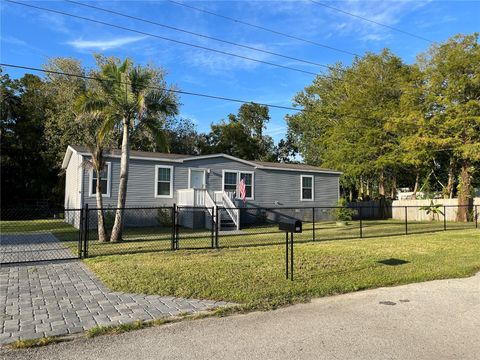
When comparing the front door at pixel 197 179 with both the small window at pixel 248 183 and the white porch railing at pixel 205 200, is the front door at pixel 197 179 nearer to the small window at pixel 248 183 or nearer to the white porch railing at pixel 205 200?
the white porch railing at pixel 205 200

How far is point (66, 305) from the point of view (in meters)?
5.55

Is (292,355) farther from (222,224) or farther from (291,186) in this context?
(291,186)

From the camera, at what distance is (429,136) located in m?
23.9

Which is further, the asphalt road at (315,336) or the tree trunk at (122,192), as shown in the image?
the tree trunk at (122,192)

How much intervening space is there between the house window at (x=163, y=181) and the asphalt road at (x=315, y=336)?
1445 centimetres

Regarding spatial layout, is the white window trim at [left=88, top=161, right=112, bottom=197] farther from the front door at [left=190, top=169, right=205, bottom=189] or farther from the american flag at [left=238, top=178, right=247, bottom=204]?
the american flag at [left=238, top=178, right=247, bottom=204]

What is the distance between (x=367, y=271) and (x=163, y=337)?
16.2 ft

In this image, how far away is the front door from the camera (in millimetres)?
20062

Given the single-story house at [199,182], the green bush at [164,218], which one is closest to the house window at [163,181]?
the single-story house at [199,182]

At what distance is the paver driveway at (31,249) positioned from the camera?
9.47 meters

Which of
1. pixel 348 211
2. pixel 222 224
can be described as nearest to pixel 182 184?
pixel 222 224

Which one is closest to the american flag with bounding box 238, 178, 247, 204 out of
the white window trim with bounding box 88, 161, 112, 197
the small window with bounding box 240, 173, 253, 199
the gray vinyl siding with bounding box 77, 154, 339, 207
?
the small window with bounding box 240, 173, 253, 199

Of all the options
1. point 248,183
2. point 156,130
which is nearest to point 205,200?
point 248,183

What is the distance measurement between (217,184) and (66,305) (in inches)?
602
